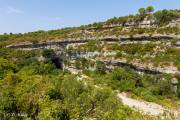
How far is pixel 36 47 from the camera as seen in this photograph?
397 feet

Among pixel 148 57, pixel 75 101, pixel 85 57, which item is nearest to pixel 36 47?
pixel 85 57

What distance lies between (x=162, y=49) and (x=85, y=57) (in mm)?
24371

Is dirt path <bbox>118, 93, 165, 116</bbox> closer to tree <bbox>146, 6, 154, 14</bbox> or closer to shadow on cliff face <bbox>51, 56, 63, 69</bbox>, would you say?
shadow on cliff face <bbox>51, 56, 63, 69</bbox>

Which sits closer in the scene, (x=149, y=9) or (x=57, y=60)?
(x=57, y=60)

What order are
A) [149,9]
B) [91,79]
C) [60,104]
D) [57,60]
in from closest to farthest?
1. [60,104]
2. [91,79]
3. [57,60]
4. [149,9]

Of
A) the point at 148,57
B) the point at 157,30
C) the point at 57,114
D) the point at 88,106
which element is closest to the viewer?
the point at 57,114

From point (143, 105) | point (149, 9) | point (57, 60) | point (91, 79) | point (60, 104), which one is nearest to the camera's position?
point (60, 104)

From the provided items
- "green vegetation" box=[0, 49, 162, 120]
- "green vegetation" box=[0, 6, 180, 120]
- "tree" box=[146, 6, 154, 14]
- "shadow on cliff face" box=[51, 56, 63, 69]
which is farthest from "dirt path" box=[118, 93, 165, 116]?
"tree" box=[146, 6, 154, 14]

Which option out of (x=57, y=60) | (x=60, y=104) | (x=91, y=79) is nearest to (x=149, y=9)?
(x=57, y=60)

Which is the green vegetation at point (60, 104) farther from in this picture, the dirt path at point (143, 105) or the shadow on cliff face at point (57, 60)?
the shadow on cliff face at point (57, 60)

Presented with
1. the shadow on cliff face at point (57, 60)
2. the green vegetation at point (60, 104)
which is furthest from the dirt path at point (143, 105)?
the shadow on cliff face at point (57, 60)

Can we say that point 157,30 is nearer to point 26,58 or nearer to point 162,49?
point 162,49

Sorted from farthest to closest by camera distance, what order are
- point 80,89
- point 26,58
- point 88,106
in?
point 26,58
point 80,89
point 88,106

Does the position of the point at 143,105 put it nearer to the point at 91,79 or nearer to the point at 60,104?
the point at 91,79
